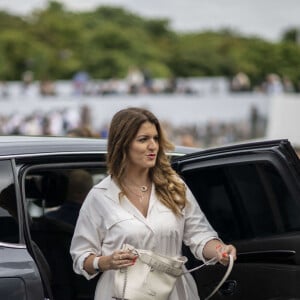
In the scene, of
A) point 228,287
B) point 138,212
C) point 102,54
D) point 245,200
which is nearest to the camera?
point 138,212

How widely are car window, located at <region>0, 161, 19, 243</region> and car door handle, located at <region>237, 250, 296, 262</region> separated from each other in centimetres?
99

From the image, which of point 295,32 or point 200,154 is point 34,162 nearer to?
point 200,154

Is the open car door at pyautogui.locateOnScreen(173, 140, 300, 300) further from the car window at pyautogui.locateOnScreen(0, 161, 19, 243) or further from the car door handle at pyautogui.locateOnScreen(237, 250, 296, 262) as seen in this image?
the car window at pyautogui.locateOnScreen(0, 161, 19, 243)

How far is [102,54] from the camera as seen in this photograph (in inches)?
3078

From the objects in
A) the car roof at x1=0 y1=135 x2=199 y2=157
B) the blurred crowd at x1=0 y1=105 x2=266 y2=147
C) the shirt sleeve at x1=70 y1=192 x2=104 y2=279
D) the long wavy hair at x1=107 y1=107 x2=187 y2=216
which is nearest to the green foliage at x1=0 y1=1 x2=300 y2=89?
the blurred crowd at x1=0 y1=105 x2=266 y2=147

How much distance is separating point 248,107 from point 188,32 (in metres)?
101

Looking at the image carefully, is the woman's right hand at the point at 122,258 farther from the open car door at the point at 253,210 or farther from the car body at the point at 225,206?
the open car door at the point at 253,210

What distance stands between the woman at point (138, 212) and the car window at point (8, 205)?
0.27 metres

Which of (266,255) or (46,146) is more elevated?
(46,146)

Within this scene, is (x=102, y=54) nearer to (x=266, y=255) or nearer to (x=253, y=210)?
(x=253, y=210)

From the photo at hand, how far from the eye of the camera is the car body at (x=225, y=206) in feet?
13.5

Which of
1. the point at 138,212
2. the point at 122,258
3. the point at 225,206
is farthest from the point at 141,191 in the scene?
the point at 225,206

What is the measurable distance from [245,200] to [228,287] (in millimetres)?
413

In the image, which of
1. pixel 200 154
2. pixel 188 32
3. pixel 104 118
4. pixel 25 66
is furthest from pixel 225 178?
pixel 188 32
